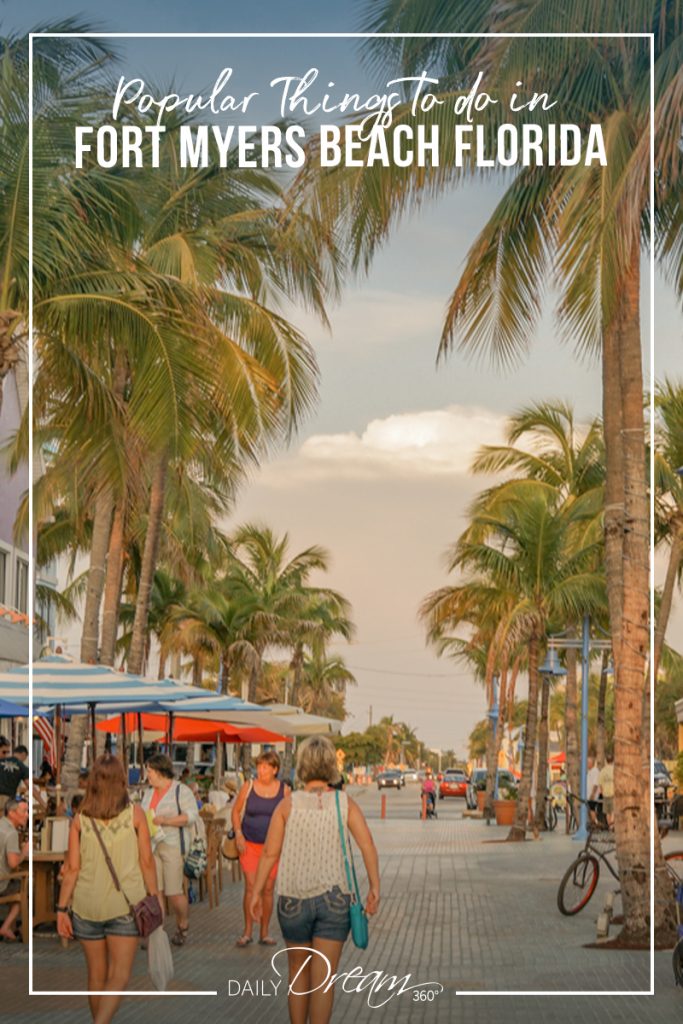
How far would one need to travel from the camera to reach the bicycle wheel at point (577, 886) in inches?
630

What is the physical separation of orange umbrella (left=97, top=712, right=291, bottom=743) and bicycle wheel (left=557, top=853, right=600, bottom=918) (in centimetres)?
1051

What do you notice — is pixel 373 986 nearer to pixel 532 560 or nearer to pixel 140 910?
pixel 140 910

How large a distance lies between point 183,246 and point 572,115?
897 cm

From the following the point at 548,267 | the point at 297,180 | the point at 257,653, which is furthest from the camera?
the point at 257,653

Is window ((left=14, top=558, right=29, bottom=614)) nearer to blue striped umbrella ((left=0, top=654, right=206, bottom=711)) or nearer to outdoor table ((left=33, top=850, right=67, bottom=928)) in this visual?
blue striped umbrella ((left=0, top=654, right=206, bottom=711))

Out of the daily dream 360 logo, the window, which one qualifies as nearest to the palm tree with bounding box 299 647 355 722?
the window

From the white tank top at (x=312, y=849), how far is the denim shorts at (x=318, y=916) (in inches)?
1.4

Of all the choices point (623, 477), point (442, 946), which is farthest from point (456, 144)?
point (442, 946)

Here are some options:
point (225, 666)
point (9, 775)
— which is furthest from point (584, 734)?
point (225, 666)

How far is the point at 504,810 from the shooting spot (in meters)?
39.8

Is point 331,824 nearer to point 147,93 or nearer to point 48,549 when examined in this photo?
point 147,93

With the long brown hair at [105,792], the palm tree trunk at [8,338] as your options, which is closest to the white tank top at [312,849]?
the long brown hair at [105,792]

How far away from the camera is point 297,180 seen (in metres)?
12.1

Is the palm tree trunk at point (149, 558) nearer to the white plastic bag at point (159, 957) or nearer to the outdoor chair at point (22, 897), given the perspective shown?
the outdoor chair at point (22, 897)
